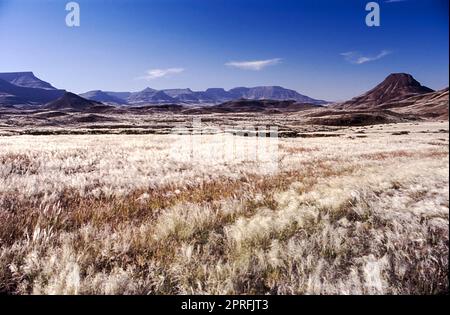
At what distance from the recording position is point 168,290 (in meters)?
3.43

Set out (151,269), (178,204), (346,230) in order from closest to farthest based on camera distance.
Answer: (151,269) → (346,230) → (178,204)

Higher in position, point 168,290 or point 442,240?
point 442,240

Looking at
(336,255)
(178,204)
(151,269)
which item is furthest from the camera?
(178,204)

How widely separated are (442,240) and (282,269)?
1.81m

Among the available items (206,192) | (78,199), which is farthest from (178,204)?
(78,199)

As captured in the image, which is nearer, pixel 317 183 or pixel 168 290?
pixel 168 290

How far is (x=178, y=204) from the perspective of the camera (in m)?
6.25
